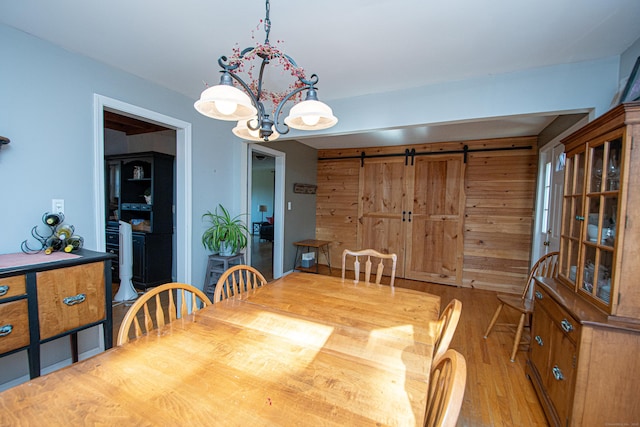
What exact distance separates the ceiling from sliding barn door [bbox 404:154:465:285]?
7.20ft

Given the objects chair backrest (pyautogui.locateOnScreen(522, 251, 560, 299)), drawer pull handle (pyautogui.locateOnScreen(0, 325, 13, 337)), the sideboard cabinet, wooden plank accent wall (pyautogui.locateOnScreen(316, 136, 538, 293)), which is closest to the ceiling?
the sideboard cabinet

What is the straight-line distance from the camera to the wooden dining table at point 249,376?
70 cm

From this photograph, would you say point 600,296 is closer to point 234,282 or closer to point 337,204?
point 234,282

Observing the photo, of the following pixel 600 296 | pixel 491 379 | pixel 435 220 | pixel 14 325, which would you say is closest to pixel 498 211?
pixel 435 220

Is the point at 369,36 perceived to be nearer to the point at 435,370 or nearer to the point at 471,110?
the point at 471,110

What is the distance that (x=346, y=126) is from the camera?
2670mm

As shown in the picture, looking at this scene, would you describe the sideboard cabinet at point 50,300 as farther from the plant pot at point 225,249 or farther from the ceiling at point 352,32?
the ceiling at point 352,32

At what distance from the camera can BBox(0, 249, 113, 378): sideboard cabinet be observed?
1348 mm

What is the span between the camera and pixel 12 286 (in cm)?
135

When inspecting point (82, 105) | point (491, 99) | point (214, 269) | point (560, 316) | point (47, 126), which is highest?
point (491, 99)

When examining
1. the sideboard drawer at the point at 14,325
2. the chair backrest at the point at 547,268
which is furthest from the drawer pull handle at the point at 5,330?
the chair backrest at the point at 547,268

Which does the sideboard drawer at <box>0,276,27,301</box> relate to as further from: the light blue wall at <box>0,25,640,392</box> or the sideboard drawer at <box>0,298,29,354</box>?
the light blue wall at <box>0,25,640,392</box>

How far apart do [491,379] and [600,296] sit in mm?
1011

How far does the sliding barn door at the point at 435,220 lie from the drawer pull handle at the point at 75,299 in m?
4.00
